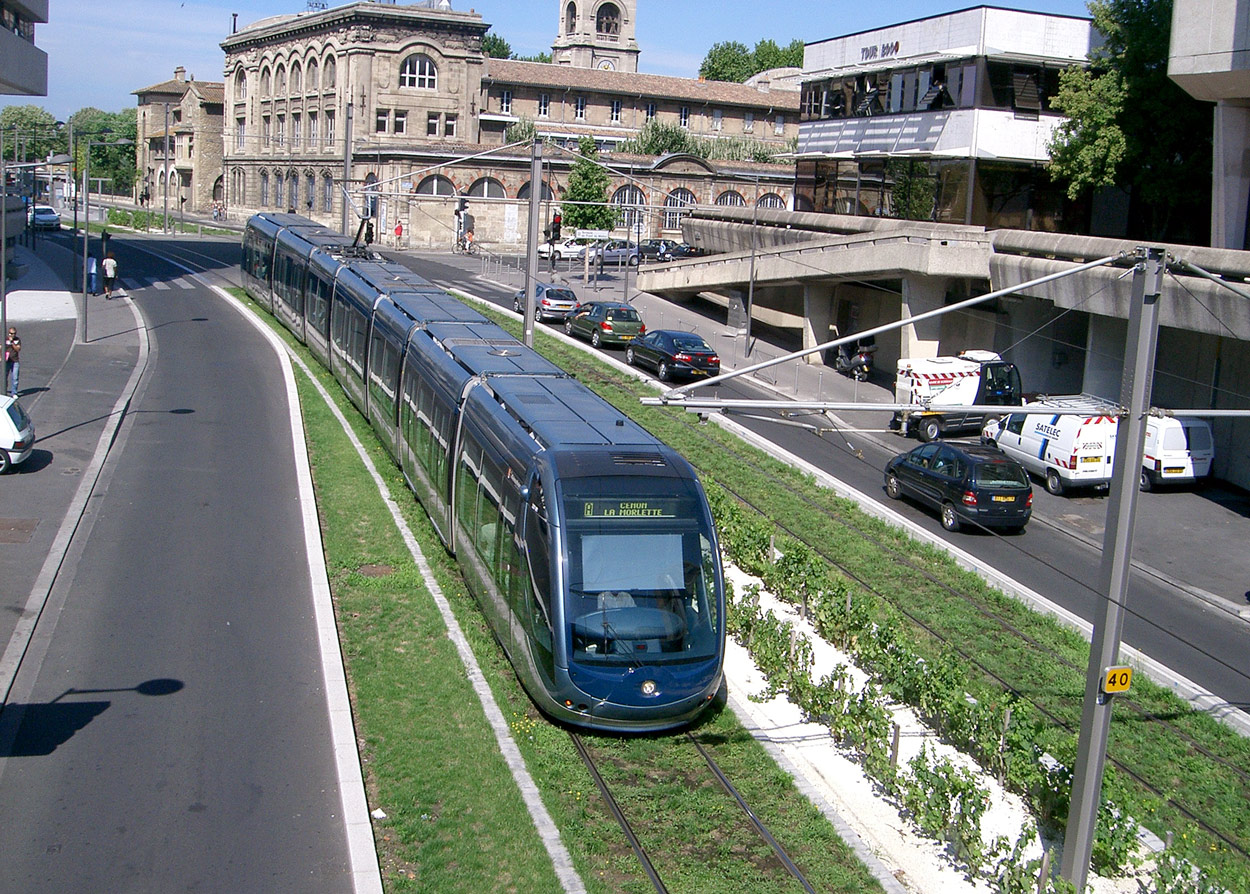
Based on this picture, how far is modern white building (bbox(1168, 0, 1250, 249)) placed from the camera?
88.3 ft

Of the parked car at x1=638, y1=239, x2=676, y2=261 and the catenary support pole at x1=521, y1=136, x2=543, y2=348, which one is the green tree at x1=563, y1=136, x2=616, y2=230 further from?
the catenary support pole at x1=521, y1=136, x2=543, y2=348

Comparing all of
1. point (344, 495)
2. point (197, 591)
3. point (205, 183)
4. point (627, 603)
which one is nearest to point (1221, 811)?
point (627, 603)

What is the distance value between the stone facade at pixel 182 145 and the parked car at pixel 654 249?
4580 cm

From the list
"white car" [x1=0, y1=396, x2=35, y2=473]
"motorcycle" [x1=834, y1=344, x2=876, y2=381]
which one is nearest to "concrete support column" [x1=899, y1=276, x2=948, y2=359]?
"motorcycle" [x1=834, y1=344, x2=876, y2=381]

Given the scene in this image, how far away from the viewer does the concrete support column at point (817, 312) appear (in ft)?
139

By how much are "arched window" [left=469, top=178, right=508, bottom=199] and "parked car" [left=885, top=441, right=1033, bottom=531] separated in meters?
53.2

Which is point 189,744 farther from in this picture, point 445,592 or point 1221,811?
point 1221,811

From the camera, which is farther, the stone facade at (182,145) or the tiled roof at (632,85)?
the stone facade at (182,145)

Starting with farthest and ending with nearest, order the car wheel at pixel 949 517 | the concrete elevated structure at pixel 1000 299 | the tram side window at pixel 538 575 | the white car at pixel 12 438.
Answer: the concrete elevated structure at pixel 1000 299, the car wheel at pixel 949 517, the white car at pixel 12 438, the tram side window at pixel 538 575

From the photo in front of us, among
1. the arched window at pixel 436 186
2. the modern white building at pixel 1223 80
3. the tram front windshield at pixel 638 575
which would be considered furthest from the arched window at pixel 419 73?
the tram front windshield at pixel 638 575

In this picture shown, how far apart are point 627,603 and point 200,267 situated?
1945 inches

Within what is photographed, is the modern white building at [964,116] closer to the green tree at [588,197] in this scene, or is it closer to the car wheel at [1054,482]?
the car wheel at [1054,482]

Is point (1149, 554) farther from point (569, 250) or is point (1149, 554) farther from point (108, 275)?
point (569, 250)

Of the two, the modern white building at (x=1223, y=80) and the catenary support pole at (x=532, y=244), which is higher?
the modern white building at (x=1223, y=80)
